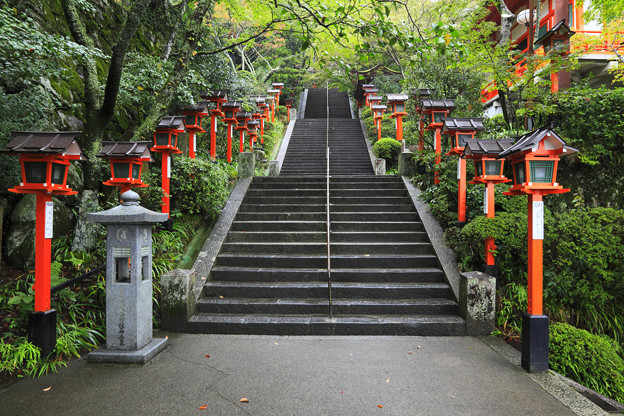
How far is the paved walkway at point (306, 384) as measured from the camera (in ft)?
9.29

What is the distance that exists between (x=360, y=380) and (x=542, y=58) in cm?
786

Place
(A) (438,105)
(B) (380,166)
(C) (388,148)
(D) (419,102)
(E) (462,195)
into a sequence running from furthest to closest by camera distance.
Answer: (C) (388,148)
(B) (380,166)
(D) (419,102)
(A) (438,105)
(E) (462,195)

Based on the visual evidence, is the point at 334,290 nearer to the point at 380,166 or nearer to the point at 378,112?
the point at 380,166

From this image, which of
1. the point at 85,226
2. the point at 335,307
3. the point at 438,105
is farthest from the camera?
the point at 438,105

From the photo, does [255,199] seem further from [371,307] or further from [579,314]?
[579,314]

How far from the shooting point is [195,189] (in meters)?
6.50

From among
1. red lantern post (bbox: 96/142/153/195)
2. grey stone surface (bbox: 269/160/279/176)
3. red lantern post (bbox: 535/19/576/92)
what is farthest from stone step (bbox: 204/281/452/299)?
red lantern post (bbox: 535/19/576/92)

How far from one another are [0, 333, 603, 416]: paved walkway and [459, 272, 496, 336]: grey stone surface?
32cm

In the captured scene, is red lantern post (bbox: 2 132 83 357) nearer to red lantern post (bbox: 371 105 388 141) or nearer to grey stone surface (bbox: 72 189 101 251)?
grey stone surface (bbox: 72 189 101 251)

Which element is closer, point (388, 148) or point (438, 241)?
point (438, 241)

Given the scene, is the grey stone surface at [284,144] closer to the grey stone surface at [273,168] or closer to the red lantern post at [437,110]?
the grey stone surface at [273,168]

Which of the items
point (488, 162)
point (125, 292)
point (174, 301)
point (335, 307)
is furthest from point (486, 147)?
point (125, 292)

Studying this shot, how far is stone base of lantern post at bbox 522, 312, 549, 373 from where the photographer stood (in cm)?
342

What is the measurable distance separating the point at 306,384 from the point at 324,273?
7.64 ft
